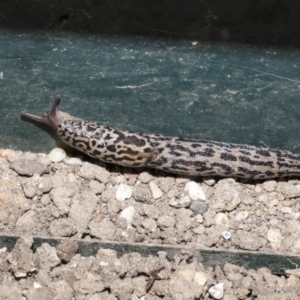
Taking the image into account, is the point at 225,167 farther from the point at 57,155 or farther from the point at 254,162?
the point at 57,155

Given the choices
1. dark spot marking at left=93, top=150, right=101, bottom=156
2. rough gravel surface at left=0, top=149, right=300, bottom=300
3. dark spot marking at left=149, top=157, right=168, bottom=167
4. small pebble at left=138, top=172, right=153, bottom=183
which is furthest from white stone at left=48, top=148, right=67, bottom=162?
dark spot marking at left=149, top=157, right=168, bottom=167

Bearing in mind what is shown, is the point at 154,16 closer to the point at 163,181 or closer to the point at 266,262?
the point at 163,181

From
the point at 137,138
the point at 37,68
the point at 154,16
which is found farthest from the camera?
the point at 137,138

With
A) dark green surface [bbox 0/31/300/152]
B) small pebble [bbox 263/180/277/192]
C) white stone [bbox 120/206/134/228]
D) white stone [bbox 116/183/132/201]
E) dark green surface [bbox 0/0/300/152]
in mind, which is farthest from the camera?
small pebble [bbox 263/180/277/192]

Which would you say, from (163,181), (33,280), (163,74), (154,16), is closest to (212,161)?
(163,181)

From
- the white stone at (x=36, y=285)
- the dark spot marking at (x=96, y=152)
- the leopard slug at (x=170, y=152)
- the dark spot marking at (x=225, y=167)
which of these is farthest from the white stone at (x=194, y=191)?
the white stone at (x=36, y=285)

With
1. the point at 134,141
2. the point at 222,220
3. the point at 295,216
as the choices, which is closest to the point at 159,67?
the point at 134,141

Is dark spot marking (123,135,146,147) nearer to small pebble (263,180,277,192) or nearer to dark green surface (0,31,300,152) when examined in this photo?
dark green surface (0,31,300,152)
